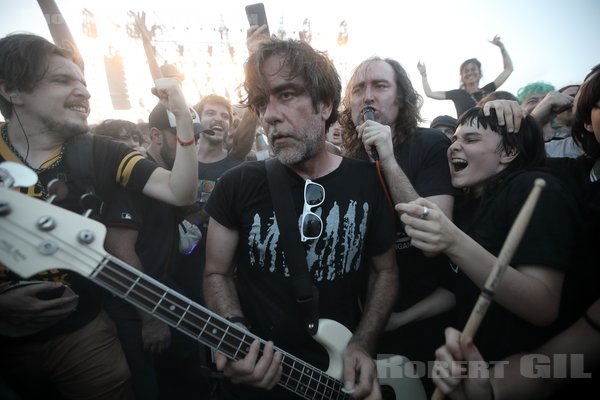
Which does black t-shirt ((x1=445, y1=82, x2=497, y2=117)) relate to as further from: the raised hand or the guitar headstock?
the guitar headstock

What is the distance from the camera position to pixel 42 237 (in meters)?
1.19

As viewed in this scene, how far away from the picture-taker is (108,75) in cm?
445

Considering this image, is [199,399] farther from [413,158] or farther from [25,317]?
[413,158]

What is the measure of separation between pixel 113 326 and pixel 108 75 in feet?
13.2

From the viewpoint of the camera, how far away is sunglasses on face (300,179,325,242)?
1.84 meters

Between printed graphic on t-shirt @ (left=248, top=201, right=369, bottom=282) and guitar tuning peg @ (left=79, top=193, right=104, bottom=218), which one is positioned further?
printed graphic on t-shirt @ (left=248, top=201, right=369, bottom=282)

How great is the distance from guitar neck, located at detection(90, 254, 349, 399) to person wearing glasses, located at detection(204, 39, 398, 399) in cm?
16

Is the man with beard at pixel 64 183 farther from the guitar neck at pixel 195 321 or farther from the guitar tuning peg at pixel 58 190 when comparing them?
the guitar neck at pixel 195 321

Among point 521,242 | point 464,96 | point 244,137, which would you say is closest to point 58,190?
→ point 521,242

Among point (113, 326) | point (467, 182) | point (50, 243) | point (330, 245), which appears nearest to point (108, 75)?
point (113, 326)

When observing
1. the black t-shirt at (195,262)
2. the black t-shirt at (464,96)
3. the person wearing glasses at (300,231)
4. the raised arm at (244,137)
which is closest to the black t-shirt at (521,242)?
the person wearing glasses at (300,231)

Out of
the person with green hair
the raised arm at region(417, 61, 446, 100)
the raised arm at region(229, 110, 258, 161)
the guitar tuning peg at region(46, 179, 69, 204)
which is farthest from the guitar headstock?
the raised arm at region(417, 61, 446, 100)

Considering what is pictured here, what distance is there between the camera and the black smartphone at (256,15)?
251cm

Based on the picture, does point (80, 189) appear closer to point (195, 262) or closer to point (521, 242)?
point (195, 262)
